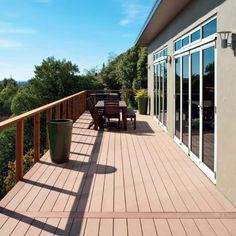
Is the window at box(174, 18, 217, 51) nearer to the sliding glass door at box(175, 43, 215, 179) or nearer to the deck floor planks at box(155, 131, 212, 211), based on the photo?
the sliding glass door at box(175, 43, 215, 179)

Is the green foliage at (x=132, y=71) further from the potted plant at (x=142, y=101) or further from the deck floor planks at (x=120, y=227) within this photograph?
the deck floor planks at (x=120, y=227)

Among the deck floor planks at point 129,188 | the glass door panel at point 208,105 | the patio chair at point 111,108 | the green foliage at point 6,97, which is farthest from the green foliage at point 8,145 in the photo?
the green foliage at point 6,97

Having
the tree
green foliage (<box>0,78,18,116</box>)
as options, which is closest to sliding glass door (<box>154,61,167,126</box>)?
the tree

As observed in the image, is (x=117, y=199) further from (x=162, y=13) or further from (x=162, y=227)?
(x=162, y=13)

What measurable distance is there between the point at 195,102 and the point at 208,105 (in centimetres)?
78

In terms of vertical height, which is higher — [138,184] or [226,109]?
[226,109]

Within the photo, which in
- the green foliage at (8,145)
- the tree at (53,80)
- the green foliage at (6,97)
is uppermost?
the tree at (53,80)

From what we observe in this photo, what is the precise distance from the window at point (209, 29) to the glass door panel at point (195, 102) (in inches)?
16.9

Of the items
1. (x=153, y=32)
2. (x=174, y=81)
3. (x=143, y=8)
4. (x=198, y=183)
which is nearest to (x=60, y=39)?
(x=143, y=8)

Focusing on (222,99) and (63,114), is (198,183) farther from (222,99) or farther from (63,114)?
(63,114)

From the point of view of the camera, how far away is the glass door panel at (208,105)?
4.80 m

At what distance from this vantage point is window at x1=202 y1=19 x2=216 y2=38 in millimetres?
4749

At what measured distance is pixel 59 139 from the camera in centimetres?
559

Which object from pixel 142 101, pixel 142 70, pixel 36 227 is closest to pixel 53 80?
pixel 142 70
